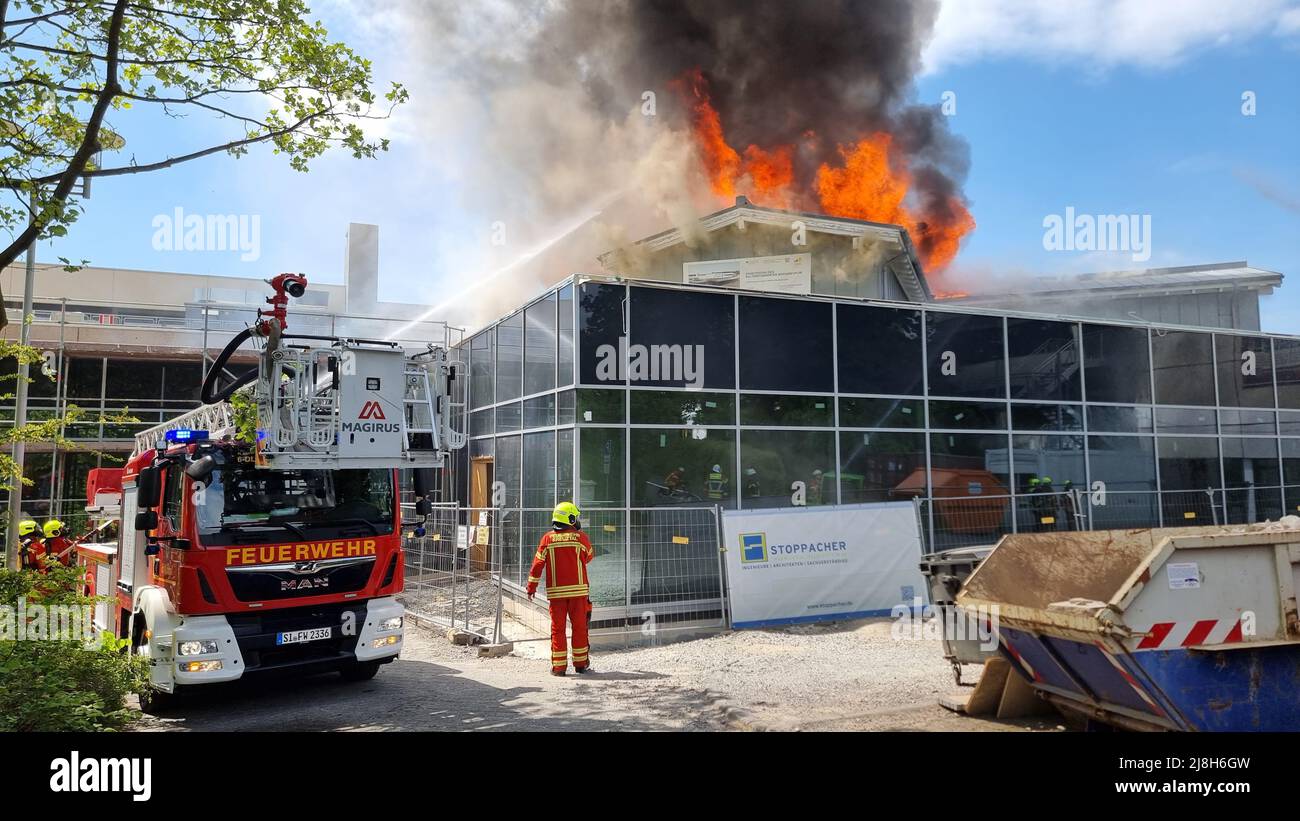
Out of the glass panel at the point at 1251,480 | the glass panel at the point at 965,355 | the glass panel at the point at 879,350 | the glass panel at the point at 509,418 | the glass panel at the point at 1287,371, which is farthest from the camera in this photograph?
the glass panel at the point at 1287,371

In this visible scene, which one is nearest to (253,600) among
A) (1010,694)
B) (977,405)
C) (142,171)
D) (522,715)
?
(522,715)

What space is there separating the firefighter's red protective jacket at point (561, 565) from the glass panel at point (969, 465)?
24.5ft

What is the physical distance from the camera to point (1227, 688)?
5.05 meters

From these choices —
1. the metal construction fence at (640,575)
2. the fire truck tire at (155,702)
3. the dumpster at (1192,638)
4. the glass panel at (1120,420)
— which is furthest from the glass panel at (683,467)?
the glass panel at (1120,420)

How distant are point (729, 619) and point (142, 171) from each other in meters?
8.37

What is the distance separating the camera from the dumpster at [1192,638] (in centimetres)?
488

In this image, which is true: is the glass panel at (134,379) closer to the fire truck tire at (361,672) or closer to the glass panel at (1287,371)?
the fire truck tire at (361,672)

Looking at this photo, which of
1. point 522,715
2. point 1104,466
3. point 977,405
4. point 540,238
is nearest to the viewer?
point 522,715

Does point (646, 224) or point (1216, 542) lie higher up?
point (646, 224)

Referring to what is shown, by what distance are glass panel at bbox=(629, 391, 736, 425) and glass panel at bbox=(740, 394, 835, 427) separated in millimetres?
294

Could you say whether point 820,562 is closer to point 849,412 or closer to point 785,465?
point 785,465

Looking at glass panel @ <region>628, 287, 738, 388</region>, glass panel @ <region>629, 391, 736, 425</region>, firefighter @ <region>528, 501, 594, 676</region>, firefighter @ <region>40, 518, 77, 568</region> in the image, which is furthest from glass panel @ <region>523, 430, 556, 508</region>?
firefighter @ <region>40, 518, 77, 568</region>
